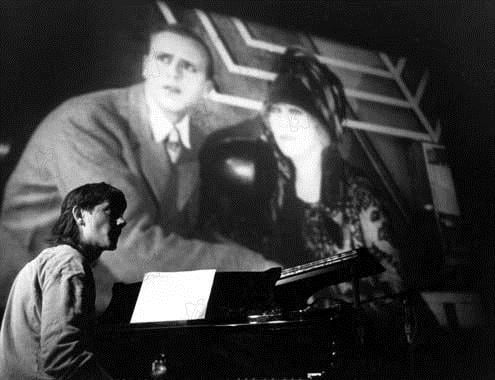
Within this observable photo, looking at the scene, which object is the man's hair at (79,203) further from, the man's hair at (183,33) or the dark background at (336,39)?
the man's hair at (183,33)

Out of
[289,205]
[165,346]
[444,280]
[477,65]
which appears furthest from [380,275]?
[477,65]

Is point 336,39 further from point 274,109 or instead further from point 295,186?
point 295,186

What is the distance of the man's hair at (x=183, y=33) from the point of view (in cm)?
318

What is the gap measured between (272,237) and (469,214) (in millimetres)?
1152

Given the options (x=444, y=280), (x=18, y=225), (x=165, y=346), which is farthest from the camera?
(x=444, y=280)

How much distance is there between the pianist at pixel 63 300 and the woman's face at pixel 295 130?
0.97m

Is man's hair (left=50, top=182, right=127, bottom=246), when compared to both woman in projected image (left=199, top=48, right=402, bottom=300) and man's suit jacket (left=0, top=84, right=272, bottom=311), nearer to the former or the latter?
man's suit jacket (left=0, top=84, right=272, bottom=311)

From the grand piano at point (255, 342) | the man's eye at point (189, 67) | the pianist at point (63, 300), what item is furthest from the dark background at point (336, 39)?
the grand piano at point (255, 342)

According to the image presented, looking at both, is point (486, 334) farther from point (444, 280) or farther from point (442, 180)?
point (442, 180)

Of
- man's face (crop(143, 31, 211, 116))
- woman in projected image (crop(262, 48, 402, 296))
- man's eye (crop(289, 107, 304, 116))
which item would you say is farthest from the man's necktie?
man's eye (crop(289, 107, 304, 116))

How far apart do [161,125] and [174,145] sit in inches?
5.4

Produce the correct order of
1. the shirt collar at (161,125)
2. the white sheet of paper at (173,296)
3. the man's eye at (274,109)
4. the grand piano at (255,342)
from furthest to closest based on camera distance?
the man's eye at (274,109), the shirt collar at (161,125), the white sheet of paper at (173,296), the grand piano at (255,342)

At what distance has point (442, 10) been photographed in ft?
11.5

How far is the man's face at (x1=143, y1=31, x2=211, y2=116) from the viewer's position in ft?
10.3
